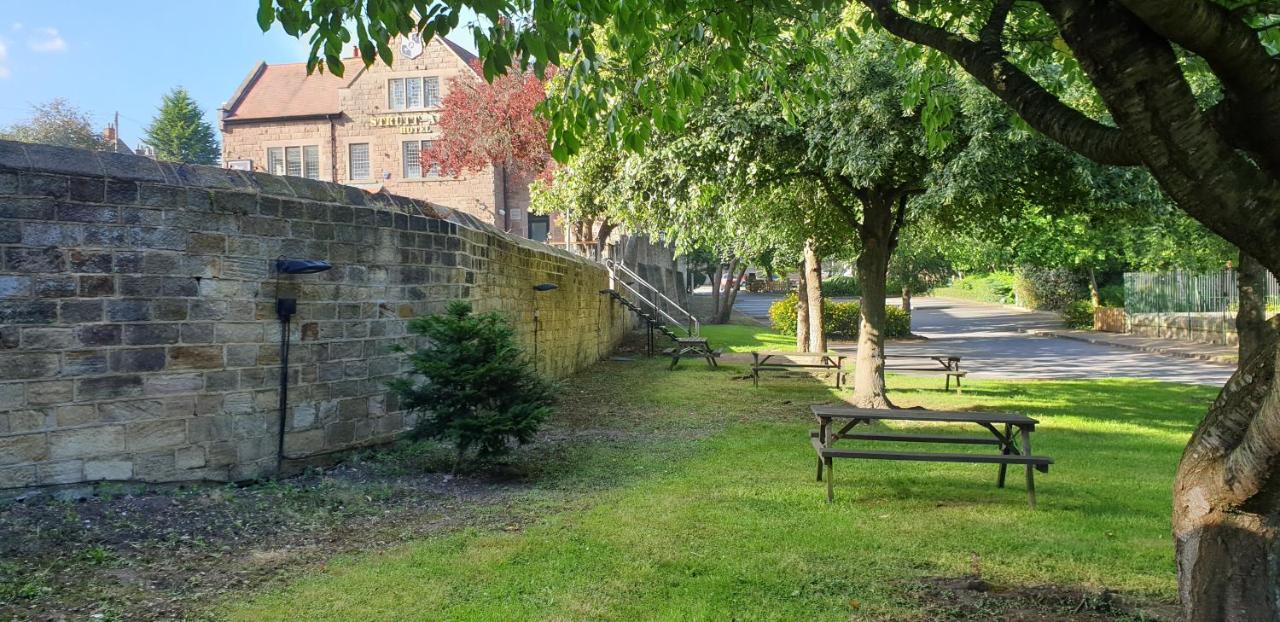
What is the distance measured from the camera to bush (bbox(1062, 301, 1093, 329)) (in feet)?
111

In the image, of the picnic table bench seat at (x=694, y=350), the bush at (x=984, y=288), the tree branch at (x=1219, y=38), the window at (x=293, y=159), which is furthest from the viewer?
the bush at (x=984, y=288)

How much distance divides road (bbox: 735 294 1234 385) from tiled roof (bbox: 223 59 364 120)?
23050 mm

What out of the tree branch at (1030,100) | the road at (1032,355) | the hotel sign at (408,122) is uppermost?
the hotel sign at (408,122)

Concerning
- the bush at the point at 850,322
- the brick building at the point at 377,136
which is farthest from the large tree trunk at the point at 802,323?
the brick building at the point at 377,136

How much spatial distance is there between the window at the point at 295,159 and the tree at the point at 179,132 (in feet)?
72.6

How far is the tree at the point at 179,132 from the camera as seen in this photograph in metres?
60.0

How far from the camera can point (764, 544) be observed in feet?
17.1

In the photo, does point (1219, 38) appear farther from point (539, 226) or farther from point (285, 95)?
point (285, 95)

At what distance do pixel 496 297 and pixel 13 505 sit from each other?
6.69m

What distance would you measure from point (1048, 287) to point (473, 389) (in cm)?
4097

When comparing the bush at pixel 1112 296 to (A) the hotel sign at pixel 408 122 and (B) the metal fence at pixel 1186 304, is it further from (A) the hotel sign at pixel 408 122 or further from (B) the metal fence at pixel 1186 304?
(A) the hotel sign at pixel 408 122

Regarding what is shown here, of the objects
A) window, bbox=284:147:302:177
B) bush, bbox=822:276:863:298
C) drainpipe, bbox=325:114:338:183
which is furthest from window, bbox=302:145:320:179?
bush, bbox=822:276:863:298

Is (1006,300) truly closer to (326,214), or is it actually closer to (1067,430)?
(1067,430)

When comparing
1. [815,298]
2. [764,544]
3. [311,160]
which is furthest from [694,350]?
[311,160]
